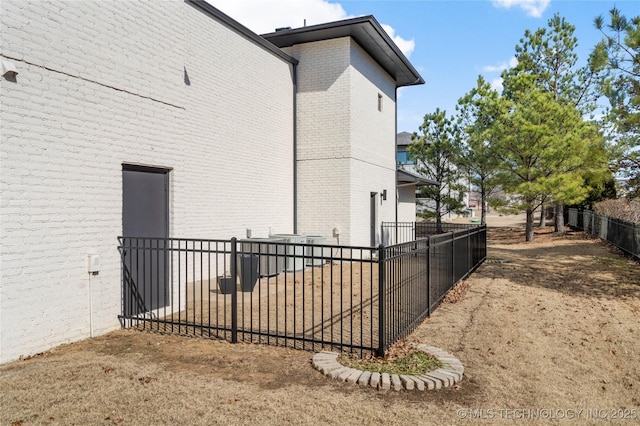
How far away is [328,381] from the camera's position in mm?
4371

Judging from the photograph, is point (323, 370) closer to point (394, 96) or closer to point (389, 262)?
point (389, 262)

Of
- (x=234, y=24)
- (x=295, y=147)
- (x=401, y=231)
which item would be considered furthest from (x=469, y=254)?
(x=234, y=24)

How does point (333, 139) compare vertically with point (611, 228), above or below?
above

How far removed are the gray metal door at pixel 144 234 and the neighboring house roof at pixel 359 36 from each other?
24.9ft

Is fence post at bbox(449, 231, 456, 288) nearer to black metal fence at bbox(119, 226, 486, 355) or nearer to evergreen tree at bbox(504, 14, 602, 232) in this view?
black metal fence at bbox(119, 226, 486, 355)

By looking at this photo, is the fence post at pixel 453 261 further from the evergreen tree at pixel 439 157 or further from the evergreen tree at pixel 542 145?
the evergreen tree at pixel 439 157

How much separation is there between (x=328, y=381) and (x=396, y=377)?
0.68 metres

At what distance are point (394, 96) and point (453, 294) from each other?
434 inches

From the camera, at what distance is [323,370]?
4586mm

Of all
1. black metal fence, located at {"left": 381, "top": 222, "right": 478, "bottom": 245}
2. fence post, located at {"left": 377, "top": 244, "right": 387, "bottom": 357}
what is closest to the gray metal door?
fence post, located at {"left": 377, "top": 244, "right": 387, "bottom": 357}

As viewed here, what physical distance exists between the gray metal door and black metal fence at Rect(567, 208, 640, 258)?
14.0 meters

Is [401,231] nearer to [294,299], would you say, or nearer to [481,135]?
[481,135]

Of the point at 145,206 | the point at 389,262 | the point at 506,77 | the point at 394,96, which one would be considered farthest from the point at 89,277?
the point at 506,77

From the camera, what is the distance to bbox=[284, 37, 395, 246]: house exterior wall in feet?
43.4
